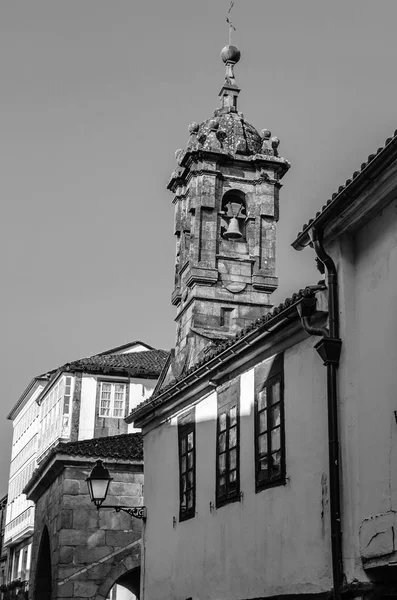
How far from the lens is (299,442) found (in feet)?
39.9

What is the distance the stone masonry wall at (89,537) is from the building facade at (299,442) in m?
2.42

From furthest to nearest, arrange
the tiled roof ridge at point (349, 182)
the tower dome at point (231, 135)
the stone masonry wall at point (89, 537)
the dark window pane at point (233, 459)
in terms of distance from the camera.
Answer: the tower dome at point (231, 135), the stone masonry wall at point (89, 537), the dark window pane at point (233, 459), the tiled roof ridge at point (349, 182)

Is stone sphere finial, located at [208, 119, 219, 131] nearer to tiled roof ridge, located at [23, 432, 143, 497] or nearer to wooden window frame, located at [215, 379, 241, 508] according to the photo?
tiled roof ridge, located at [23, 432, 143, 497]

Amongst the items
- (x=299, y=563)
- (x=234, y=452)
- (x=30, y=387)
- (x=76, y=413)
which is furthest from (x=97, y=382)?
(x=299, y=563)

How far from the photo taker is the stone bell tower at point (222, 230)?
22.2 m

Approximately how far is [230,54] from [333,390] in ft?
53.1

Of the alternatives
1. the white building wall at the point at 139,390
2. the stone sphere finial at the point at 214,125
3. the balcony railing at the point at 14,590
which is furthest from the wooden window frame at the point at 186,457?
the balcony railing at the point at 14,590

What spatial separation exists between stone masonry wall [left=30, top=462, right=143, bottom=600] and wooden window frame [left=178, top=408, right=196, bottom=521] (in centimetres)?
457

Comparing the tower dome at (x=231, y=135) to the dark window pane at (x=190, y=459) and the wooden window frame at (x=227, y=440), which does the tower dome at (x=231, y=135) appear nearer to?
the dark window pane at (x=190, y=459)

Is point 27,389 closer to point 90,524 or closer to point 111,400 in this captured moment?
point 111,400

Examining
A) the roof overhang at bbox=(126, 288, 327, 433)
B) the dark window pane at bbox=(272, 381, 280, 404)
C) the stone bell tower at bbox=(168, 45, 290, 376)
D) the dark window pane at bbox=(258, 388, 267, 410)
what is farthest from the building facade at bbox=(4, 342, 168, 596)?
the dark window pane at bbox=(272, 381, 280, 404)

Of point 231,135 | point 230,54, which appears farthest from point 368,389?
point 230,54

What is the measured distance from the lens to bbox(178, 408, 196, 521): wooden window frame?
16.0 meters

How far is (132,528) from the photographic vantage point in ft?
68.3
